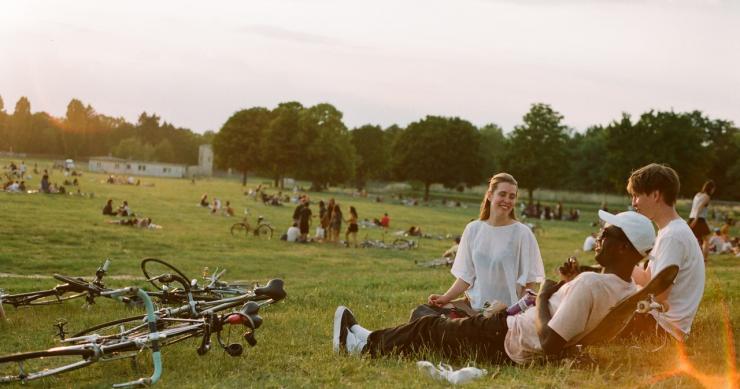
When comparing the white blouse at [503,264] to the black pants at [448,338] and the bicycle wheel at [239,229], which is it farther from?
the bicycle wheel at [239,229]

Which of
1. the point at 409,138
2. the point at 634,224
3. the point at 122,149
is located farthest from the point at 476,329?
the point at 122,149

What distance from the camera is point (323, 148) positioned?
92.2m

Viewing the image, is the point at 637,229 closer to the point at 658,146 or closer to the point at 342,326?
the point at 342,326

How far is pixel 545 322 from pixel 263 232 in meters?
27.3

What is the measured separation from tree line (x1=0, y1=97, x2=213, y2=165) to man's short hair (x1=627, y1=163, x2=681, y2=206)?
161530 mm

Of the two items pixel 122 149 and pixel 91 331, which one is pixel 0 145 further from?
pixel 91 331

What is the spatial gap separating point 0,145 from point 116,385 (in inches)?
6865

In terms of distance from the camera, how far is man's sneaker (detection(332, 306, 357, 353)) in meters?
6.88

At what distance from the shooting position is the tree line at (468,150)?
7762 centimetres

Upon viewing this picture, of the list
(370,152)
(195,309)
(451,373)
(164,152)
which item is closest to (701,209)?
(451,373)

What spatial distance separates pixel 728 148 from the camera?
100500mm

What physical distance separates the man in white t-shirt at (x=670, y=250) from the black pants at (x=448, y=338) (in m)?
1.65

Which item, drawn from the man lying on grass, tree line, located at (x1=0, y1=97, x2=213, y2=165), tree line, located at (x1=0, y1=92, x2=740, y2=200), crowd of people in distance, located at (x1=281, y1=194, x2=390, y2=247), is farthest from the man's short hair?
tree line, located at (x1=0, y1=97, x2=213, y2=165)

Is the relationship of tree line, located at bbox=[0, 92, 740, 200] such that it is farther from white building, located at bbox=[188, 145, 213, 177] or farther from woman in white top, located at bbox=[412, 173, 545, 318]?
woman in white top, located at bbox=[412, 173, 545, 318]
